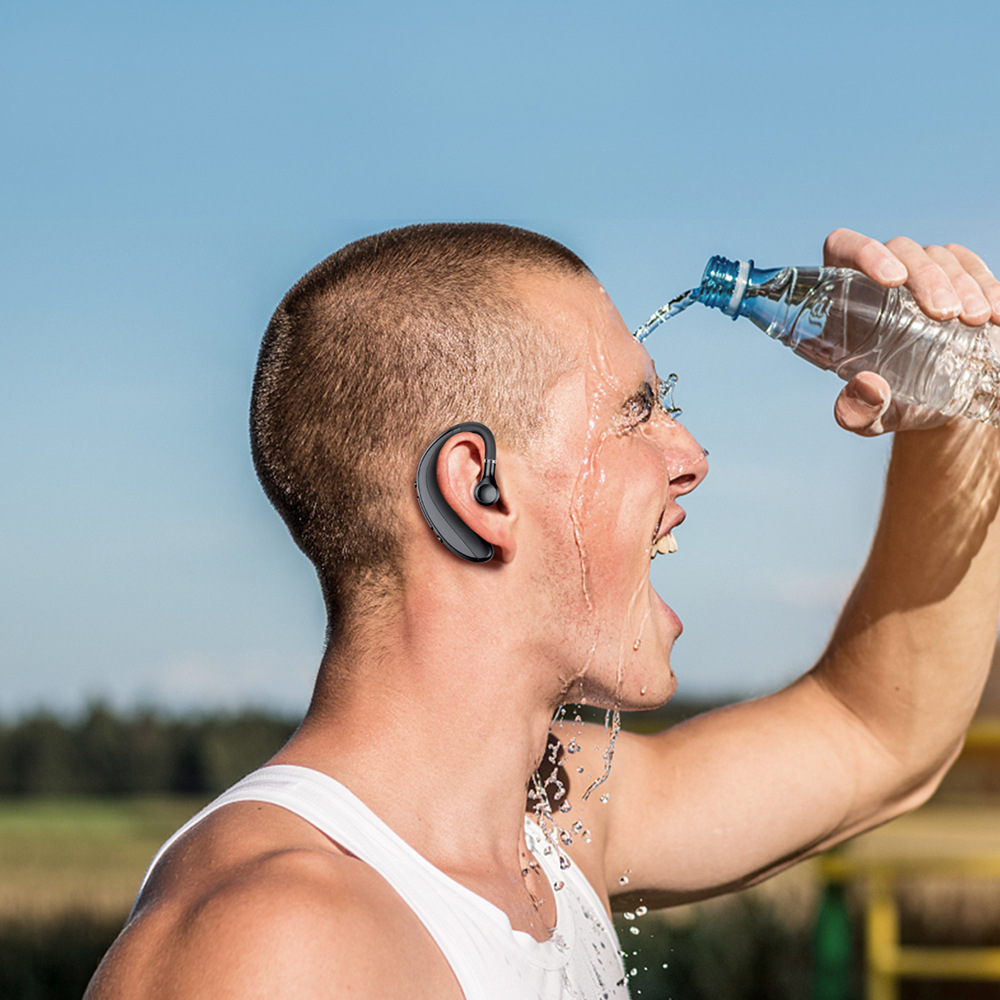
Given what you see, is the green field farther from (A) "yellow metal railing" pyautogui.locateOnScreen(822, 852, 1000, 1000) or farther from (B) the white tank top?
(B) the white tank top

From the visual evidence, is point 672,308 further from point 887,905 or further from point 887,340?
point 887,905

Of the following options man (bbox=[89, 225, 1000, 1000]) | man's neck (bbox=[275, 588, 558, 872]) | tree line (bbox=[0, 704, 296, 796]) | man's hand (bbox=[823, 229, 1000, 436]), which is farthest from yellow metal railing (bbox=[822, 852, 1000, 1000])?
tree line (bbox=[0, 704, 296, 796])

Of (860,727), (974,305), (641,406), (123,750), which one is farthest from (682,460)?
(123,750)

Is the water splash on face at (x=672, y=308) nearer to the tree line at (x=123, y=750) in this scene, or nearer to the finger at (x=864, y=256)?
the finger at (x=864, y=256)

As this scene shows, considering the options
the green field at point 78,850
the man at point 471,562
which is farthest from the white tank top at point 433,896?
the green field at point 78,850

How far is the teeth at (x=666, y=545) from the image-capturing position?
2.04m

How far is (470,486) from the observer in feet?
6.04

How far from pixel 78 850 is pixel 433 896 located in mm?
9761

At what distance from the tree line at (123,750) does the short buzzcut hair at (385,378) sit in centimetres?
1192

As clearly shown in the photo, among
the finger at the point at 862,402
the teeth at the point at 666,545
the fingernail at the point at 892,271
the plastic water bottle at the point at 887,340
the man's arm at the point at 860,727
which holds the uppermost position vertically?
the fingernail at the point at 892,271

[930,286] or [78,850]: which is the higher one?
[930,286]

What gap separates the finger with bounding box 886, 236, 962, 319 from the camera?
1886mm

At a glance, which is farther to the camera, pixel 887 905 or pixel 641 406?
pixel 887 905

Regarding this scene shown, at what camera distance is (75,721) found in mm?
14133
